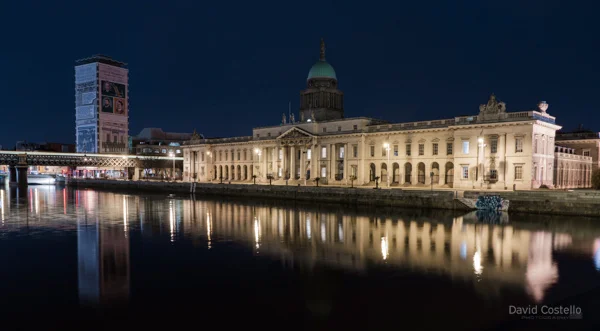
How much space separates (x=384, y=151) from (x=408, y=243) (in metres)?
48.5

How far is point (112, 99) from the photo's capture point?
16275cm

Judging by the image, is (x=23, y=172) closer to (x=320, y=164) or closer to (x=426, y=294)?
(x=320, y=164)

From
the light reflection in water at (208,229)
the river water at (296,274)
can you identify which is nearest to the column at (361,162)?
the light reflection in water at (208,229)

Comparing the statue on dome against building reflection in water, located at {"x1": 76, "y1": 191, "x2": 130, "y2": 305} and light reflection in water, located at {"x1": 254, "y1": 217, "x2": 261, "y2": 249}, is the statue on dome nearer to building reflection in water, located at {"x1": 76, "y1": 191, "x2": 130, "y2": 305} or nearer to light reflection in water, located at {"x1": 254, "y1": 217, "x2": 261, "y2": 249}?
light reflection in water, located at {"x1": 254, "y1": 217, "x2": 261, "y2": 249}

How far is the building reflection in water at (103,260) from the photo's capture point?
16266 mm

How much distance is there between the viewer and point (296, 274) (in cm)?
1906

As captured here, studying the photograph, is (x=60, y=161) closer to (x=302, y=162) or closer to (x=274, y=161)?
(x=274, y=161)

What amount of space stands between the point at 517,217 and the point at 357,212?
14796mm

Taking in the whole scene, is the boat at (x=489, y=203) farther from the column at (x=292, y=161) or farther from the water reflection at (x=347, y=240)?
the column at (x=292, y=161)

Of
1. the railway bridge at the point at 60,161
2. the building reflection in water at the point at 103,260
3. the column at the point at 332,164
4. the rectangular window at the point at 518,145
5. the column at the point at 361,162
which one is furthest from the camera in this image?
the railway bridge at the point at 60,161

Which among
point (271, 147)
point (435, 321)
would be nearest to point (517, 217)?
point (435, 321)

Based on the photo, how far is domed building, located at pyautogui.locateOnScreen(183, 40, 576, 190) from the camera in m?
56.8

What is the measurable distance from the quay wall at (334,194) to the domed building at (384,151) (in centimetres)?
979

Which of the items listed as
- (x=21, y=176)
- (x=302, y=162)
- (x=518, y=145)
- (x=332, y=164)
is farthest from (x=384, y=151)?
(x=21, y=176)
